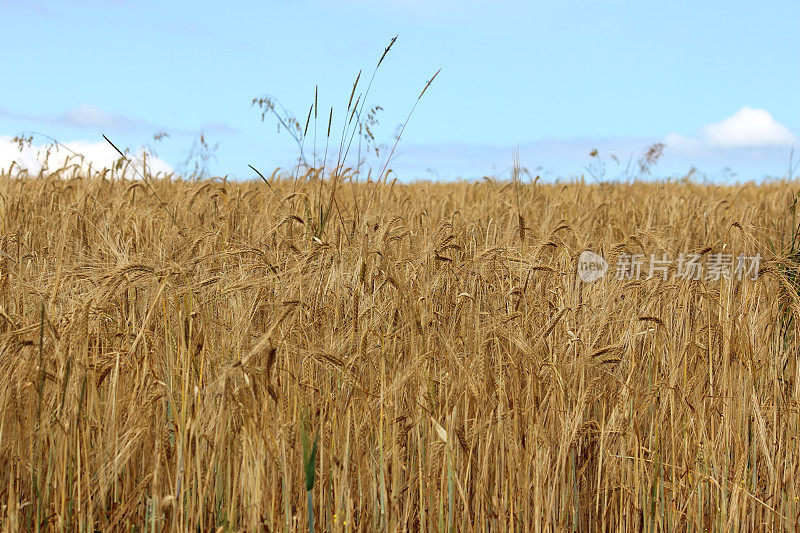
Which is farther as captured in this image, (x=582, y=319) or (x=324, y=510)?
(x=582, y=319)

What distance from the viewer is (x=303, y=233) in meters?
3.38

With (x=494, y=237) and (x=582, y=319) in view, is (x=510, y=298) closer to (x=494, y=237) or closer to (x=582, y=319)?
(x=582, y=319)

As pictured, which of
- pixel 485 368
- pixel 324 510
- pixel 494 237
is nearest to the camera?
pixel 324 510

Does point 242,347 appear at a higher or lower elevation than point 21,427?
higher

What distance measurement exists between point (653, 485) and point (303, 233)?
2.11m

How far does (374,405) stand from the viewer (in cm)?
184

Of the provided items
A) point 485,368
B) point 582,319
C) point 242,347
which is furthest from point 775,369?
point 242,347

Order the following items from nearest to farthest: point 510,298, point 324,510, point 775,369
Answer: point 324,510 < point 775,369 < point 510,298

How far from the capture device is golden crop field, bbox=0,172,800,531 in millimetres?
1563

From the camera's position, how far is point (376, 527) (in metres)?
1.55

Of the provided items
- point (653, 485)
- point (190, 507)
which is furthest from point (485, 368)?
point (190, 507)

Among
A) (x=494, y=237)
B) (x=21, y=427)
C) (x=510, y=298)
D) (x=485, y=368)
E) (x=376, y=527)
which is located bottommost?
(x=376, y=527)

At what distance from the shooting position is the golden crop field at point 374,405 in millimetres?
1563

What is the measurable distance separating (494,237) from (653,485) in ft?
5.75
